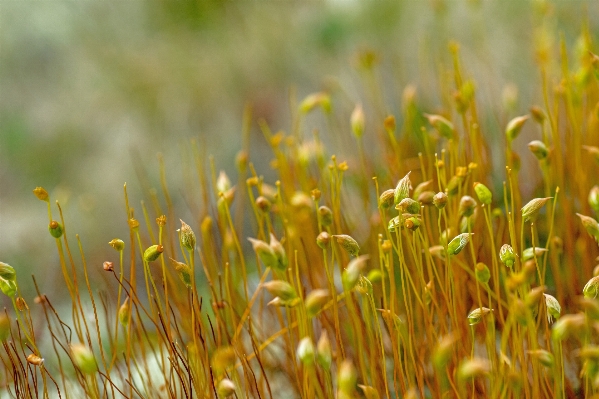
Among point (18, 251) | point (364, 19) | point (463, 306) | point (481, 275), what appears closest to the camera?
point (481, 275)

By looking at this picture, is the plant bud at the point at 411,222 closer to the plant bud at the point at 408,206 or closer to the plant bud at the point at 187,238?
the plant bud at the point at 408,206

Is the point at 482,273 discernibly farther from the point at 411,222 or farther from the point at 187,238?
the point at 187,238

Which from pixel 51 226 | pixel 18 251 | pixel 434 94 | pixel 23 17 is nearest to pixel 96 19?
pixel 23 17

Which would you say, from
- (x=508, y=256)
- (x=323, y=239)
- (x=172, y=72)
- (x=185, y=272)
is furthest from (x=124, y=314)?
(x=172, y=72)

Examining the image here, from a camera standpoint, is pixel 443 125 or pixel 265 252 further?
pixel 443 125

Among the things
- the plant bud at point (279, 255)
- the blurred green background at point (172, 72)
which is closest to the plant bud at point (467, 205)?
the plant bud at point (279, 255)

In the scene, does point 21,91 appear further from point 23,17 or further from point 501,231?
point 501,231
